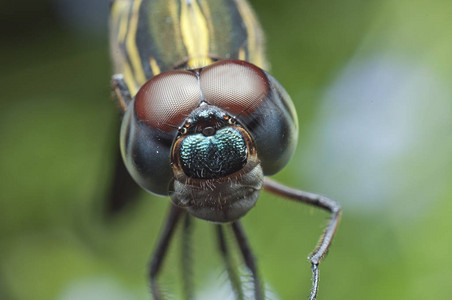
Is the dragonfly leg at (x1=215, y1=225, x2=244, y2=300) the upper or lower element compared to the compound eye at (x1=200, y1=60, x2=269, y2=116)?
lower

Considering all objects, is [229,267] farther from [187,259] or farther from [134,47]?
[134,47]

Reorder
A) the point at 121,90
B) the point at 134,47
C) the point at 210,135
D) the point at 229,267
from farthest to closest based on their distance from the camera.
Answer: the point at 229,267, the point at 134,47, the point at 121,90, the point at 210,135

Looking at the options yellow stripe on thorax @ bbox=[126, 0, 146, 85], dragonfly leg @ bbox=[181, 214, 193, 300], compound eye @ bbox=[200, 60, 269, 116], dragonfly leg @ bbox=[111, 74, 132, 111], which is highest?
compound eye @ bbox=[200, 60, 269, 116]

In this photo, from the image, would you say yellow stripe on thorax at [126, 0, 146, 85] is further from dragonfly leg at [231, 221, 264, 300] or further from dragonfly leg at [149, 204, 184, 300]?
dragonfly leg at [231, 221, 264, 300]

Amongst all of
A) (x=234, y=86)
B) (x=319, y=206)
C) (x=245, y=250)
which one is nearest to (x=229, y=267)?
(x=245, y=250)

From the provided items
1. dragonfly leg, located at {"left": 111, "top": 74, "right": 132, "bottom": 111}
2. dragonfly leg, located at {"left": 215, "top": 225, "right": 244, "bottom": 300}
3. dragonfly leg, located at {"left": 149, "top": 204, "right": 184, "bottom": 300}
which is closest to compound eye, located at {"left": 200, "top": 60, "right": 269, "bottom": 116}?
dragonfly leg, located at {"left": 111, "top": 74, "right": 132, "bottom": 111}

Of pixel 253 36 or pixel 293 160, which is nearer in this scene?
pixel 253 36

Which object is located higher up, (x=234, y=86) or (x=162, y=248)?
(x=234, y=86)
